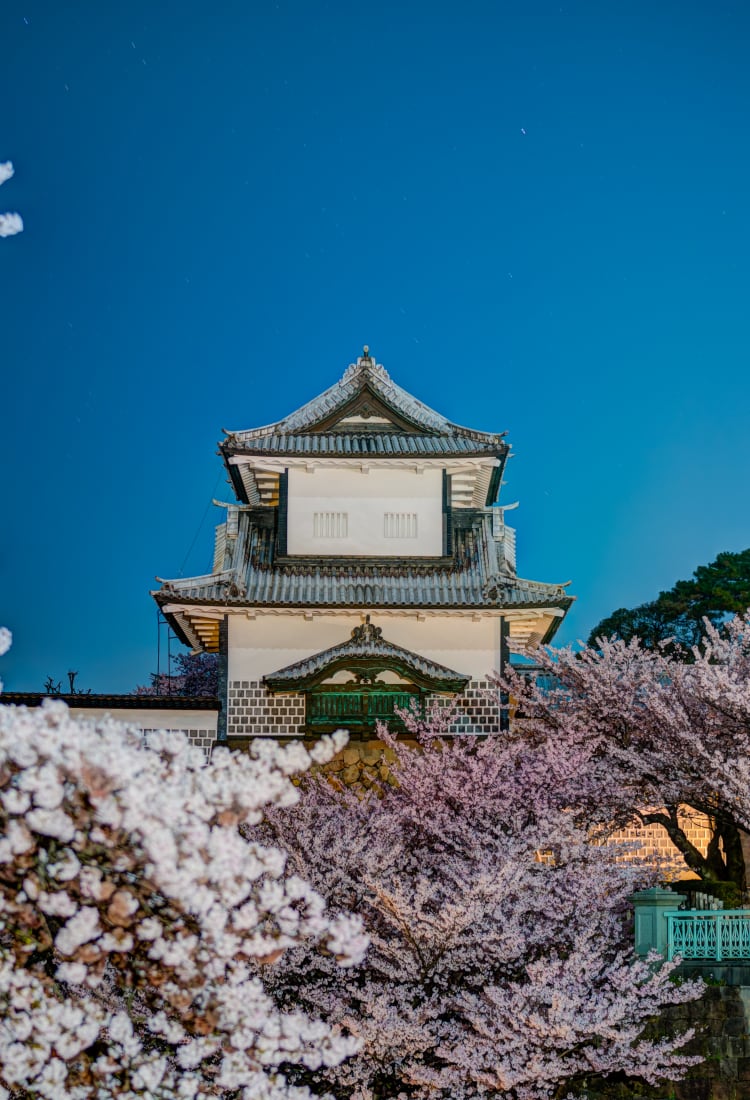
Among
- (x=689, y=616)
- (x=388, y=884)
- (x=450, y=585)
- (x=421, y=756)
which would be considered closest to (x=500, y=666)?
(x=450, y=585)

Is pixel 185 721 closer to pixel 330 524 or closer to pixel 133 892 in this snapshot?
pixel 330 524

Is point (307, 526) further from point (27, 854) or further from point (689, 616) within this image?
point (689, 616)

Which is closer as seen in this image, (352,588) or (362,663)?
(362,663)

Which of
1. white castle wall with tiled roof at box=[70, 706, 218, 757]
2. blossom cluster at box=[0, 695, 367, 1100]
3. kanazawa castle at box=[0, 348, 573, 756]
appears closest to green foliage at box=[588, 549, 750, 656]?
kanazawa castle at box=[0, 348, 573, 756]

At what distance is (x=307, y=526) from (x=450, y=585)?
309cm

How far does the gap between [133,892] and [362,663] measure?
13593mm

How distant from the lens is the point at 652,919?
15.1 meters

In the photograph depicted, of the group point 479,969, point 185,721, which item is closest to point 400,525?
point 185,721

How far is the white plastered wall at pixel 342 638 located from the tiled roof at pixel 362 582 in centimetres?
43

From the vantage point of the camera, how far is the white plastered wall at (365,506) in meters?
22.3

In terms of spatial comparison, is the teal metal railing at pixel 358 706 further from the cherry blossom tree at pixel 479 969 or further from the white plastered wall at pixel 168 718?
the cherry blossom tree at pixel 479 969

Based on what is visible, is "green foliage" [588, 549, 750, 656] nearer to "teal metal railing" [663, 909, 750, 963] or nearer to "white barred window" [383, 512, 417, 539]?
"white barred window" [383, 512, 417, 539]

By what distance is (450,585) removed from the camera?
21.7m

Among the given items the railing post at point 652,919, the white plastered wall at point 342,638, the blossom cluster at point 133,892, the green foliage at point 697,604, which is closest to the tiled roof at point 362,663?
the white plastered wall at point 342,638
